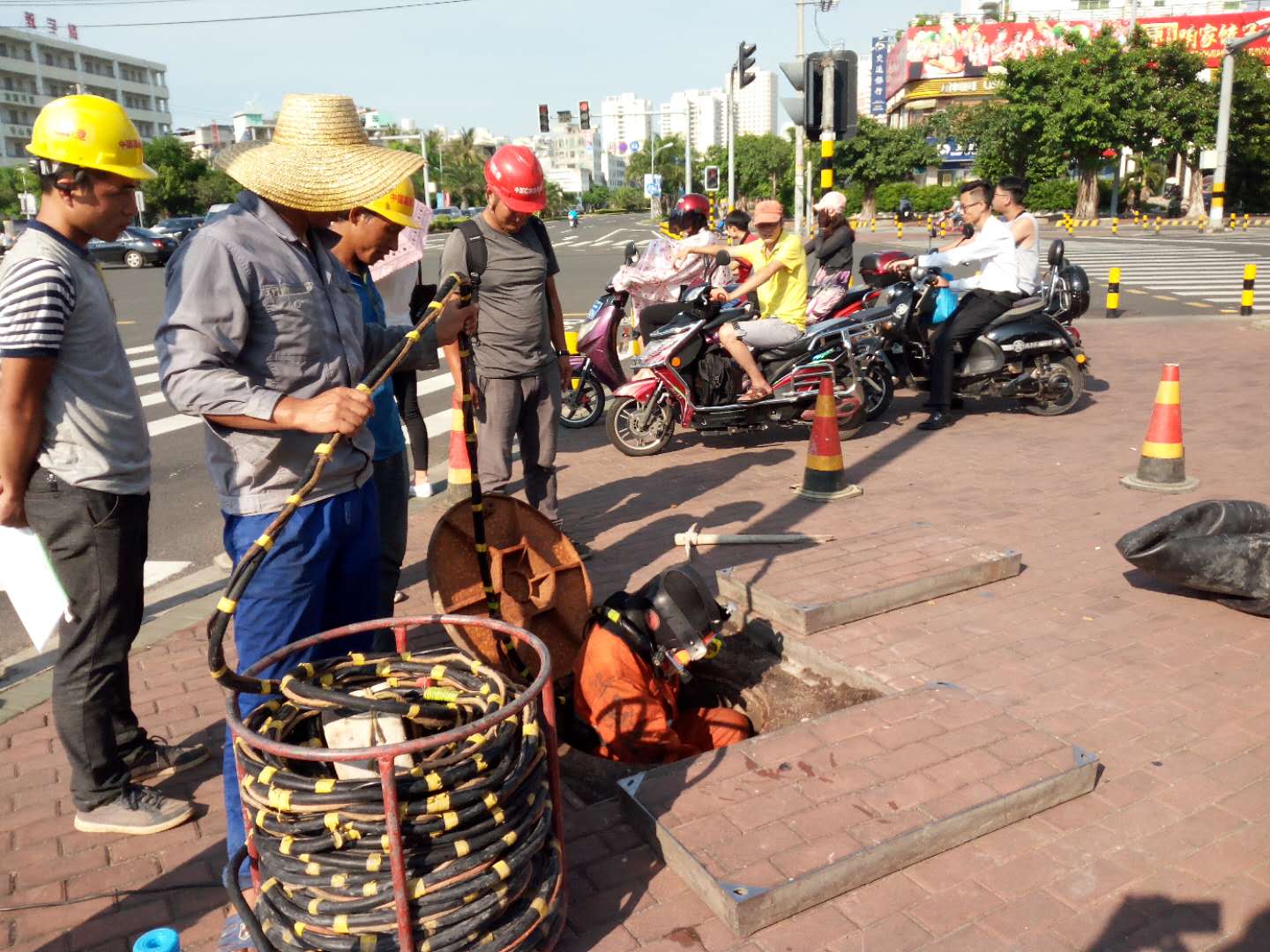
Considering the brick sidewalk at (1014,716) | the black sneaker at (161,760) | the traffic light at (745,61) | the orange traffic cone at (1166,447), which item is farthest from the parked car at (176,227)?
the black sneaker at (161,760)

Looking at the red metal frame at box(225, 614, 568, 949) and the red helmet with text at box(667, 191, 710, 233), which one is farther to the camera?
the red helmet with text at box(667, 191, 710, 233)

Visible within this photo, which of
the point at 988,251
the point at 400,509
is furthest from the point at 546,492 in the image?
the point at 988,251

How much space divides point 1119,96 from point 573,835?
46.8m

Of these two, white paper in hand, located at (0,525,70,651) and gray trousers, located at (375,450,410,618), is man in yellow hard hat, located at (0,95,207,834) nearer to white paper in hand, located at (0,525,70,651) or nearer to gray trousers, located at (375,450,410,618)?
white paper in hand, located at (0,525,70,651)

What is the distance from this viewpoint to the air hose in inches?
88.0

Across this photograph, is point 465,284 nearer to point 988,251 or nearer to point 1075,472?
point 1075,472

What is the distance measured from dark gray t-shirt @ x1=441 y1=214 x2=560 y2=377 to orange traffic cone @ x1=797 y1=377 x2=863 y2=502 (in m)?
Result: 2.13

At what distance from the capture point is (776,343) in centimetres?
810

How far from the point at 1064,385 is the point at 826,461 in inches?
129

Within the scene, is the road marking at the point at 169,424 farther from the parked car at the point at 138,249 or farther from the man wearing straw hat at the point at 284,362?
the parked car at the point at 138,249

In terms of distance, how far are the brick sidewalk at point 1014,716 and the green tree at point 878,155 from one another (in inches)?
1995

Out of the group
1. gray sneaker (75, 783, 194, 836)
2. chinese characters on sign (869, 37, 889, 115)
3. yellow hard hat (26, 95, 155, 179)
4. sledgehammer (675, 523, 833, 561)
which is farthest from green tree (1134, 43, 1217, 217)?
gray sneaker (75, 783, 194, 836)

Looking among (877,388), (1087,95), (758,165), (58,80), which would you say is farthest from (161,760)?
(58,80)

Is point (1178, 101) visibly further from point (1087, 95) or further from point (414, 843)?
point (414, 843)
